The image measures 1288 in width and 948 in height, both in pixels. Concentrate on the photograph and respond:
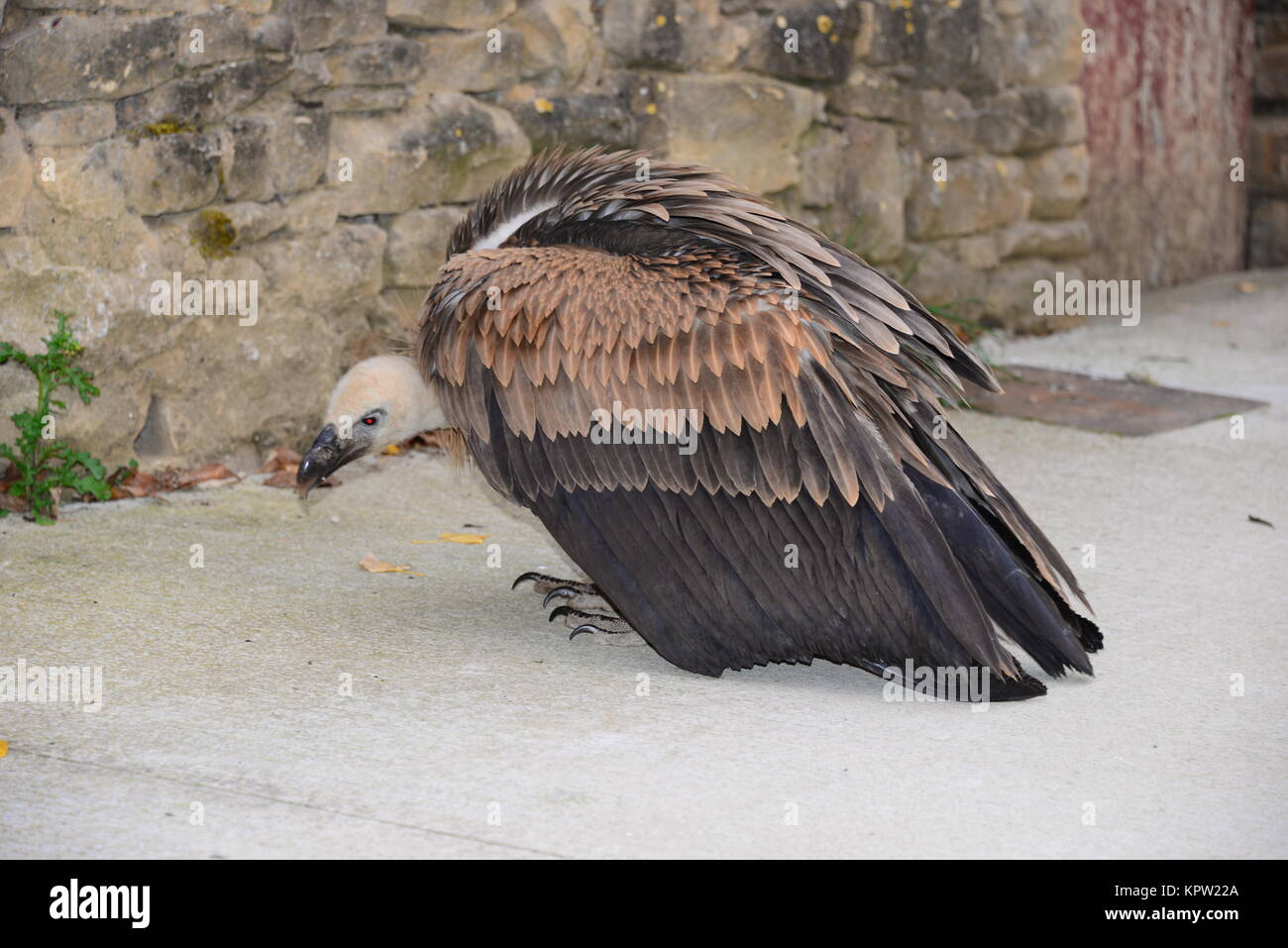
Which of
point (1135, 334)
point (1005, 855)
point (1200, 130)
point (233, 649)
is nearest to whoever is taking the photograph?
point (1005, 855)

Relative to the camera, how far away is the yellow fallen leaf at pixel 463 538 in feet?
15.8

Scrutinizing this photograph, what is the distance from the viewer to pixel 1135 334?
8.42m

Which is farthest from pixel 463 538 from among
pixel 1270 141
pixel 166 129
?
pixel 1270 141

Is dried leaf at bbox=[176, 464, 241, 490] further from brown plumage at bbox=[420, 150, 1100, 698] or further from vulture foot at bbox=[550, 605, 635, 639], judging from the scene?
brown plumage at bbox=[420, 150, 1100, 698]

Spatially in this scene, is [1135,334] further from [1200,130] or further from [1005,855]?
[1005,855]

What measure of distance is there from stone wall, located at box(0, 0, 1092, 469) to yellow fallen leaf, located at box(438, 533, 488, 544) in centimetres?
70

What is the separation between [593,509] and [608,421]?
215mm

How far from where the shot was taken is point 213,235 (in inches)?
204

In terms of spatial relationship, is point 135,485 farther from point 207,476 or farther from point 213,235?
point 213,235

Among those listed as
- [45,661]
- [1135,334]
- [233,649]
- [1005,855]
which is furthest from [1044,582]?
[1135,334]

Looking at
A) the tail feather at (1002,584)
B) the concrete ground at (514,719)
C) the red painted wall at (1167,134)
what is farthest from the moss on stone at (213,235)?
the red painted wall at (1167,134)

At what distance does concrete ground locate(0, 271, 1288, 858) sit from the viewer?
286 cm

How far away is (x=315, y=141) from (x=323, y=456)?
1.80m

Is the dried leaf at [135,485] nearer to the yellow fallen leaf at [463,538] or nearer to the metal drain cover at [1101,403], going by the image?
the yellow fallen leaf at [463,538]
